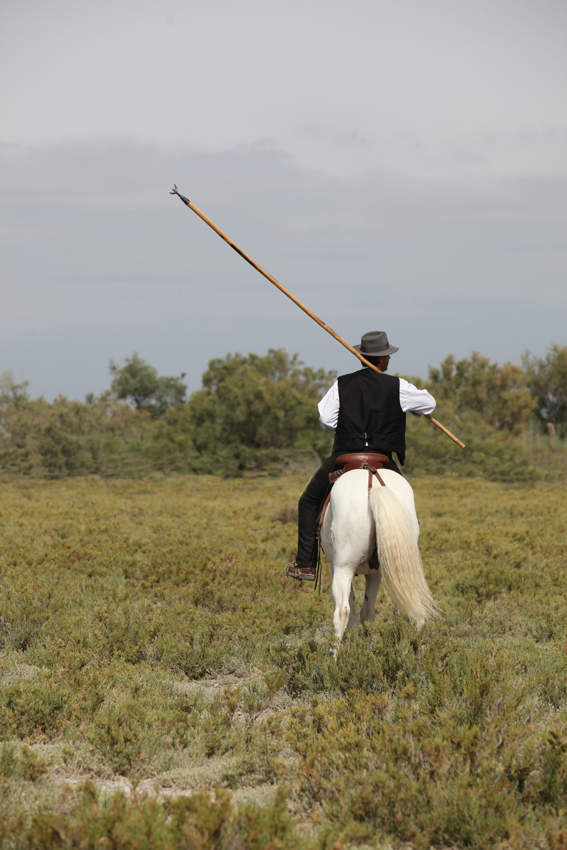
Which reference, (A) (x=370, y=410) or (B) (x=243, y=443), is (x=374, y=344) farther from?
(B) (x=243, y=443)

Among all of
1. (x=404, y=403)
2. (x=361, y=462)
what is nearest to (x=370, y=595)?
(x=361, y=462)

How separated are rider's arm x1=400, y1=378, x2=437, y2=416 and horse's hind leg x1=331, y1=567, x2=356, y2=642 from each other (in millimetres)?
1407

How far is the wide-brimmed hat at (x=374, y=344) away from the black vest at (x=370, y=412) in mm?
299

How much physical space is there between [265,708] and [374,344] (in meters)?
2.98

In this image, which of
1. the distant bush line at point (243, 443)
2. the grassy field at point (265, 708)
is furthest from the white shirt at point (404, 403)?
the distant bush line at point (243, 443)

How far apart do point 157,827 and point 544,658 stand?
3.74 metres

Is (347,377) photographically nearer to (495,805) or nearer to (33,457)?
(495,805)

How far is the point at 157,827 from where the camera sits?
2896 mm

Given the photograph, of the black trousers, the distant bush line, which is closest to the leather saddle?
the black trousers

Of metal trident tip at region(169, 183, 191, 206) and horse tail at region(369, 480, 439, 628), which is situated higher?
metal trident tip at region(169, 183, 191, 206)

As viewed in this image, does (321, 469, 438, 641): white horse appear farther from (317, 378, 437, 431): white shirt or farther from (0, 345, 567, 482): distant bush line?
(0, 345, 567, 482): distant bush line

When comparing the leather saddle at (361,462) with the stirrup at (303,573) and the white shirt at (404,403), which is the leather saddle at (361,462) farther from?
the stirrup at (303,573)

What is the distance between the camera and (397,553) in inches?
207

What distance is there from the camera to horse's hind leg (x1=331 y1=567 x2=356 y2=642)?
5.53 m
